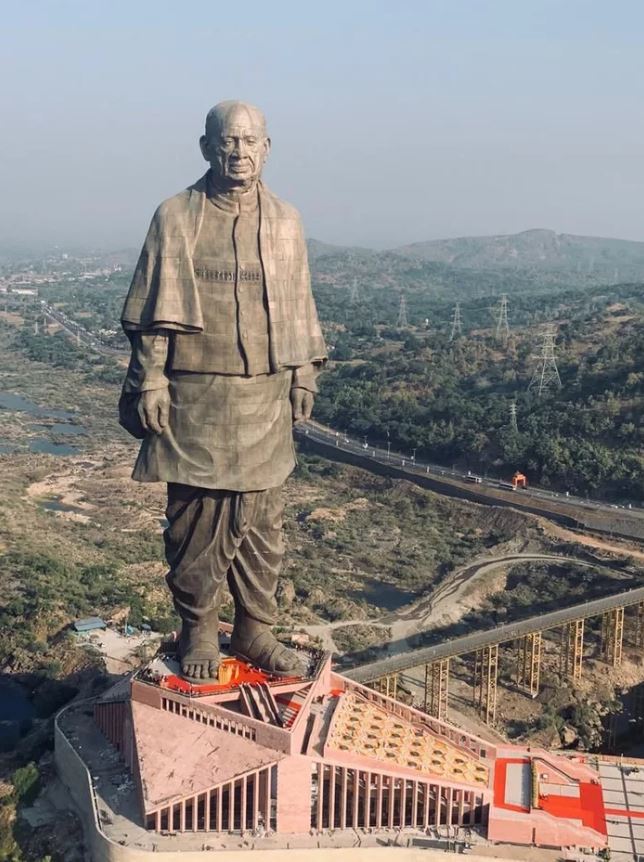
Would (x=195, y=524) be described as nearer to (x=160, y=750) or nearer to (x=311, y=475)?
(x=160, y=750)

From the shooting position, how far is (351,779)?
16.0 metres

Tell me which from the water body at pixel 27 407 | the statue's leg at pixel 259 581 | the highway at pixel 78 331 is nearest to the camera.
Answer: the statue's leg at pixel 259 581

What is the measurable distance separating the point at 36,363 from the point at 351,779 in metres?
77.3

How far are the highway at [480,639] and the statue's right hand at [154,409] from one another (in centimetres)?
840

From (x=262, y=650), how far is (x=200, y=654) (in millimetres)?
1113

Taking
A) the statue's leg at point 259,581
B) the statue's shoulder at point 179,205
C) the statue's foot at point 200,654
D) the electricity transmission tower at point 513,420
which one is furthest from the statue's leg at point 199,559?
the electricity transmission tower at point 513,420

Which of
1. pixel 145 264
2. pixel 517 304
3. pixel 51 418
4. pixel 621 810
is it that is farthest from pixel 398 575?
pixel 517 304

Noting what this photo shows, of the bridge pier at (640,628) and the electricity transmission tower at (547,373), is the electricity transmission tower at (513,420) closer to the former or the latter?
the electricity transmission tower at (547,373)

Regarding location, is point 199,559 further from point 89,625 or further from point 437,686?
point 89,625

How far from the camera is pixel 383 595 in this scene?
1318 inches

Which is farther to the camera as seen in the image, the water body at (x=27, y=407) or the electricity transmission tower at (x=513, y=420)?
the water body at (x=27, y=407)

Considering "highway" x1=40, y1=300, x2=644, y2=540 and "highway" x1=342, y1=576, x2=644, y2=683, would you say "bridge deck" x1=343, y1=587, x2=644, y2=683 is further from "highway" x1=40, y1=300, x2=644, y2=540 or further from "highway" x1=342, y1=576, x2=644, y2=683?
"highway" x1=40, y1=300, x2=644, y2=540

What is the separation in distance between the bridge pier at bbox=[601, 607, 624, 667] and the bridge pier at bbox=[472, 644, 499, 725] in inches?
162

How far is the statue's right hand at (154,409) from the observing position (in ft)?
47.5
